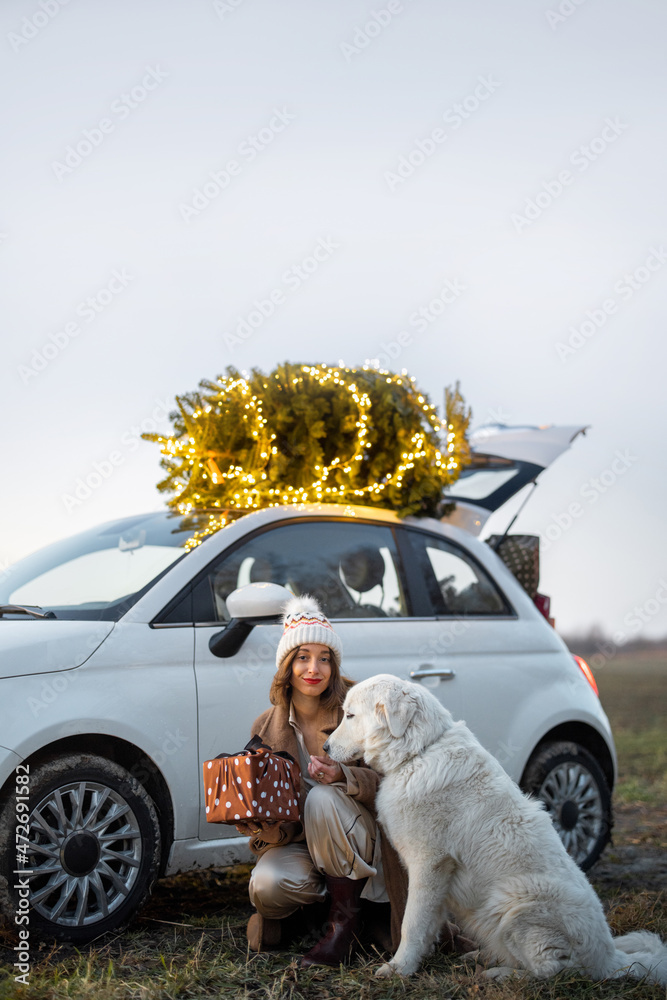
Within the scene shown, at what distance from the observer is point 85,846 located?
364 cm

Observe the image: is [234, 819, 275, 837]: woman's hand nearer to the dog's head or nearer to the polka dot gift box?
the polka dot gift box

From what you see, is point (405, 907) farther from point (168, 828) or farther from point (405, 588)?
point (405, 588)

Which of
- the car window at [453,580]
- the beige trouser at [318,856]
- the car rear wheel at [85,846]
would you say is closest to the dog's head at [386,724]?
the beige trouser at [318,856]

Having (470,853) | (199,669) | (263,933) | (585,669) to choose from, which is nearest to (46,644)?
(199,669)

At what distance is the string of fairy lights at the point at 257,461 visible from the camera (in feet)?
15.9

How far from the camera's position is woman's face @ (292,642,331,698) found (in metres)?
3.71

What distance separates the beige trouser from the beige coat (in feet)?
0.18

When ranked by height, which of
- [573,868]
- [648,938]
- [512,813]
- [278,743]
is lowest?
[648,938]

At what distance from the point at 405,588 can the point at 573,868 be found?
1850mm

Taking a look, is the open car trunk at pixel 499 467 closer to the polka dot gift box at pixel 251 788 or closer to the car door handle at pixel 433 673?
the car door handle at pixel 433 673

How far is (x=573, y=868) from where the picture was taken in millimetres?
3252

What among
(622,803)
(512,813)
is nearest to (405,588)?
(512,813)

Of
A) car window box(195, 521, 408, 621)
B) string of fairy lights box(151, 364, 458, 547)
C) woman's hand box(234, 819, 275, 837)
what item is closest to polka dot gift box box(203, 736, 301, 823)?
woman's hand box(234, 819, 275, 837)

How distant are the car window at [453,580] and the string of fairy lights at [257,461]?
42cm
